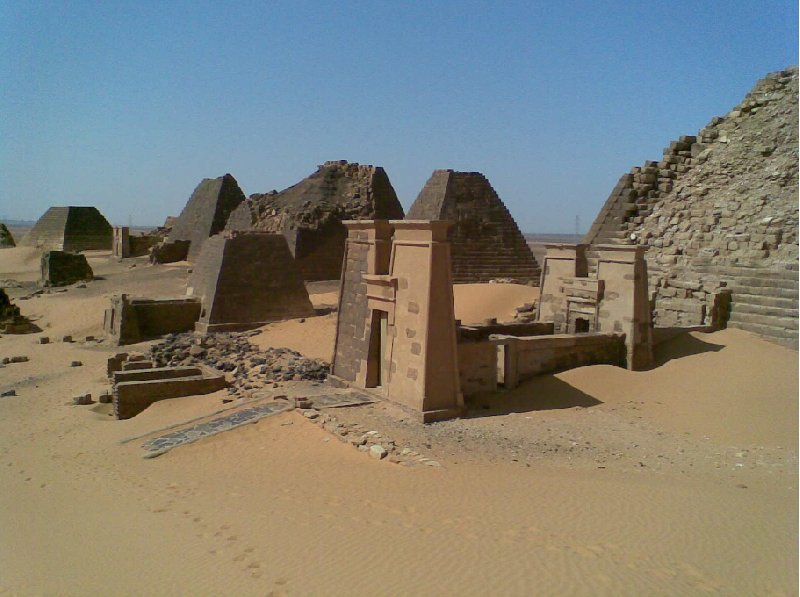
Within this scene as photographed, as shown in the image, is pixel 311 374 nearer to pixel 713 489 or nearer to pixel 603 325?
pixel 603 325

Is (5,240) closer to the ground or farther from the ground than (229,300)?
farther from the ground

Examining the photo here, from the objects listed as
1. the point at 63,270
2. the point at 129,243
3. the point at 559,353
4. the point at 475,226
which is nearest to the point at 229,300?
the point at 475,226

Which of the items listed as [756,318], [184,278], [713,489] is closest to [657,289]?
[756,318]

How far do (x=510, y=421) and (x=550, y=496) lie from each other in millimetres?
3382

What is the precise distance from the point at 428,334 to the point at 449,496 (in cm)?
360

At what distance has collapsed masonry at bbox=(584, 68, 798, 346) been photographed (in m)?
15.6

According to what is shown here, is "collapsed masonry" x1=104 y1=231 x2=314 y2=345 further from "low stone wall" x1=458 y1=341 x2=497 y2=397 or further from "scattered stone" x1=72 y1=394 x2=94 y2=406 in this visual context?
"low stone wall" x1=458 y1=341 x2=497 y2=397

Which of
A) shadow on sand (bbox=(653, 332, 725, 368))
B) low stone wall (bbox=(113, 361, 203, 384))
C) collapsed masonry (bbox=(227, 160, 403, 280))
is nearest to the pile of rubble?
low stone wall (bbox=(113, 361, 203, 384))

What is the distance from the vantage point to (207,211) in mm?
36062

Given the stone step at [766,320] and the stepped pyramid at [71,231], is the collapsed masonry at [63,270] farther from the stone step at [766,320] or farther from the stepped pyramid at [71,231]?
the stone step at [766,320]

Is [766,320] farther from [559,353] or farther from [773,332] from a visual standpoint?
[559,353]

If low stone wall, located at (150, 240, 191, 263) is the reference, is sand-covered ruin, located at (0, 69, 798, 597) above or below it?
below

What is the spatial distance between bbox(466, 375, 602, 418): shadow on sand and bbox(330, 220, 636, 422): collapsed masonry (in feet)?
0.71

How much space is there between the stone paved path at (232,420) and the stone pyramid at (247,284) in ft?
27.8
